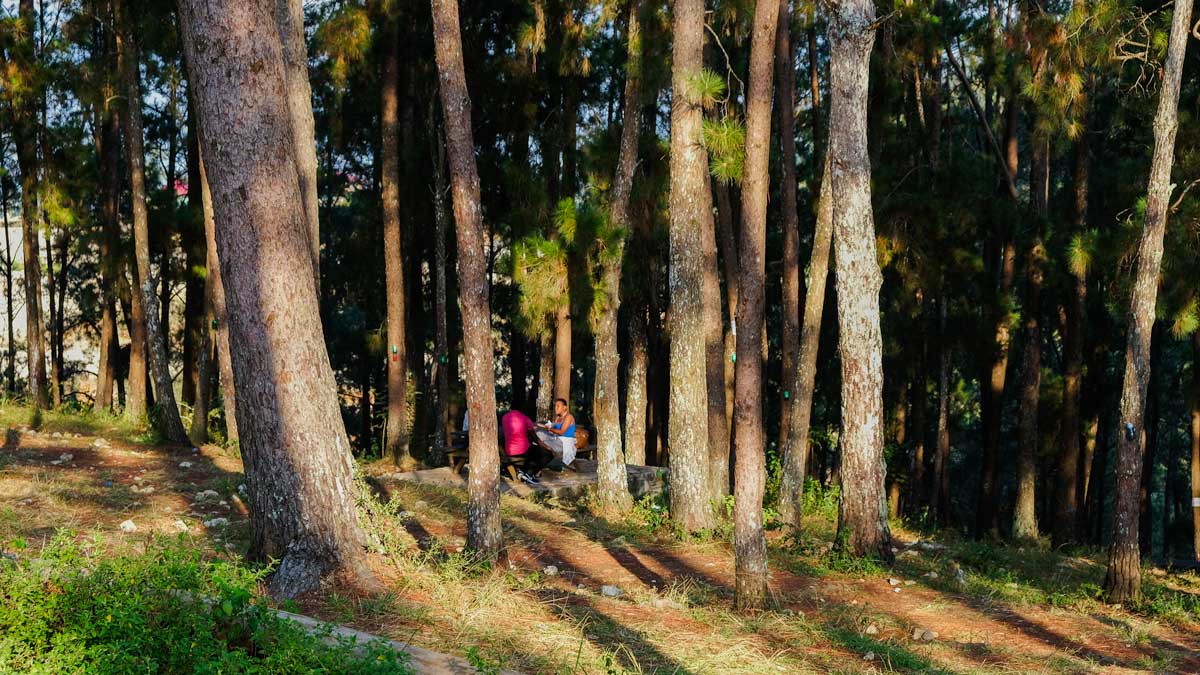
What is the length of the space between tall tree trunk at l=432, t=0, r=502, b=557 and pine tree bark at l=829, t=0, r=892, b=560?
13.4 ft

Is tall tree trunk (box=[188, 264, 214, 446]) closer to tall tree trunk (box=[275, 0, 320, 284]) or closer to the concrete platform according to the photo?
the concrete platform

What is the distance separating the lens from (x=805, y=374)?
543 inches

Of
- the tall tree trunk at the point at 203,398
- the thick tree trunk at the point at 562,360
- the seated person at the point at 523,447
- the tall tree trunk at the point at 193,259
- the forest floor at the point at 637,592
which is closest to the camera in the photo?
the forest floor at the point at 637,592

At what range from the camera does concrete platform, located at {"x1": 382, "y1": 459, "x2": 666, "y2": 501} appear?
Answer: 14.0m

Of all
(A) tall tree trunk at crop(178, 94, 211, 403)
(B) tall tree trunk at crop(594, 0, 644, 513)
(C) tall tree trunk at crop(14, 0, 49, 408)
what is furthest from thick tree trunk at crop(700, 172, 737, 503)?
(C) tall tree trunk at crop(14, 0, 49, 408)

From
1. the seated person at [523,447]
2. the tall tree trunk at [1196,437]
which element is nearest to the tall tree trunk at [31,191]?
the seated person at [523,447]

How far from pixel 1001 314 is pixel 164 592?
17899 millimetres

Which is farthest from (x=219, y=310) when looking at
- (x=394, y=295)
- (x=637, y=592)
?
(x=637, y=592)

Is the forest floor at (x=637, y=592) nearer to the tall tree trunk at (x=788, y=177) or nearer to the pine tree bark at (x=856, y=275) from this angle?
the pine tree bark at (x=856, y=275)

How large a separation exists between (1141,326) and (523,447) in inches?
309

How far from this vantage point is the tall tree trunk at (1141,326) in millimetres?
10523

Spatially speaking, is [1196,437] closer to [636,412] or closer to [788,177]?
[788,177]

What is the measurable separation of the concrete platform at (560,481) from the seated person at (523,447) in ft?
0.60

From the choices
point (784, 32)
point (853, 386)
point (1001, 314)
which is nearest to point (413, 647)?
point (853, 386)
